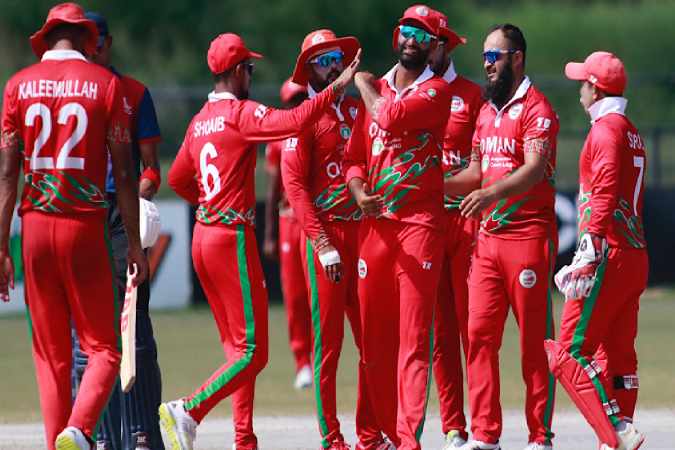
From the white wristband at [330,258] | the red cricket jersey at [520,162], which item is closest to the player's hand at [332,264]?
the white wristband at [330,258]

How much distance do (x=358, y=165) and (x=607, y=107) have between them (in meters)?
1.44

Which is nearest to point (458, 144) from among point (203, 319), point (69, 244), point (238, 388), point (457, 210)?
point (457, 210)

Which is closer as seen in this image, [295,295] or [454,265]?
[454,265]

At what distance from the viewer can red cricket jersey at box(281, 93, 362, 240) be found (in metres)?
9.44

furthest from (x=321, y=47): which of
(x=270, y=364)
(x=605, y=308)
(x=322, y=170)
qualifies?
(x=270, y=364)

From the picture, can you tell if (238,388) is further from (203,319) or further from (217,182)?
(203,319)

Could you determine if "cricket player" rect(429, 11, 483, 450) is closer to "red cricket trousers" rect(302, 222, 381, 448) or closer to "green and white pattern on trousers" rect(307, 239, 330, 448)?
"red cricket trousers" rect(302, 222, 381, 448)

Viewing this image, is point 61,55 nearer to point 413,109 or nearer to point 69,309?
point 69,309

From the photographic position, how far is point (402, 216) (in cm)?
891

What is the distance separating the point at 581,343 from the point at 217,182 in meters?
2.24

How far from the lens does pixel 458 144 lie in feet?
31.9

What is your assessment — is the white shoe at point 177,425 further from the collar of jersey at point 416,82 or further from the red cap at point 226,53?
the collar of jersey at point 416,82

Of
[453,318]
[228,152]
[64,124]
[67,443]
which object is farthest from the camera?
[453,318]

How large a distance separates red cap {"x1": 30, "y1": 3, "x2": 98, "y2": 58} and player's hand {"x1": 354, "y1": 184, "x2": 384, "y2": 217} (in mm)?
1630
